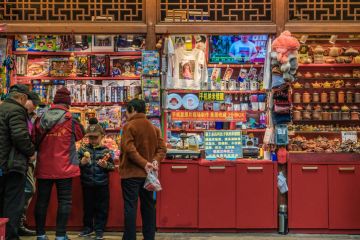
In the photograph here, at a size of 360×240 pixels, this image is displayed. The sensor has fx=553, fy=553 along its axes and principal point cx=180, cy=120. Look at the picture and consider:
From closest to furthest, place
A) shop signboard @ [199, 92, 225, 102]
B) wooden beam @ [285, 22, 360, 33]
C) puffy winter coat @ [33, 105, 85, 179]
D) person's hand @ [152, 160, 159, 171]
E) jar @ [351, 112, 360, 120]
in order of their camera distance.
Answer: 1. person's hand @ [152, 160, 159, 171]
2. puffy winter coat @ [33, 105, 85, 179]
3. wooden beam @ [285, 22, 360, 33]
4. shop signboard @ [199, 92, 225, 102]
5. jar @ [351, 112, 360, 120]

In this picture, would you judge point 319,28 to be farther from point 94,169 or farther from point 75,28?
point 94,169

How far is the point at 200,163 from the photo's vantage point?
8.31 metres

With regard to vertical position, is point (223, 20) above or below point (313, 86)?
above

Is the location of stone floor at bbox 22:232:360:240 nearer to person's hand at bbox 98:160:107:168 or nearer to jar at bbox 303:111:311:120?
person's hand at bbox 98:160:107:168

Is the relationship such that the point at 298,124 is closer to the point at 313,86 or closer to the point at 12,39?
the point at 313,86

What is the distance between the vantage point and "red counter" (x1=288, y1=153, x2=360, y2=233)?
27.0ft

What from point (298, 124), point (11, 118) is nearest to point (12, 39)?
point (11, 118)

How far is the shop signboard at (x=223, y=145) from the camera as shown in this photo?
335 inches

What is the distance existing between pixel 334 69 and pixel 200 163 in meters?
3.70

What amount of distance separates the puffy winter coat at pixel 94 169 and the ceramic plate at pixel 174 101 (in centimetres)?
176

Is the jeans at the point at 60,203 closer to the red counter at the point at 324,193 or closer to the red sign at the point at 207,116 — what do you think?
the red sign at the point at 207,116

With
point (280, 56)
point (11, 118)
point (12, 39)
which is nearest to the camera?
point (11, 118)

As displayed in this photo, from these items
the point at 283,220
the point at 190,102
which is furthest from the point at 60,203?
the point at 283,220

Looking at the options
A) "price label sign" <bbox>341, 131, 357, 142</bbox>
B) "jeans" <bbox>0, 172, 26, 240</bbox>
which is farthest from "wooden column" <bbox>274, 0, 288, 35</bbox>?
"jeans" <bbox>0, 172, 26, 240</bbox>
